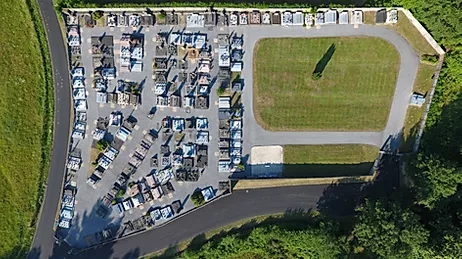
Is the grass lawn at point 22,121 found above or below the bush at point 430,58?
below

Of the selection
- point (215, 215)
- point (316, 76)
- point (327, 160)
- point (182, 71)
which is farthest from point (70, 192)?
point (316, 76)

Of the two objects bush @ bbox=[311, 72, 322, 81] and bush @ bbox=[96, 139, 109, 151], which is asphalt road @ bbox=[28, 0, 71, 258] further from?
bush @ bbox=[311, 72, 322, 81]

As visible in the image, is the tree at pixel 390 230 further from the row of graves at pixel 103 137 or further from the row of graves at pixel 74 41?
the row of graves at pixel 74 41

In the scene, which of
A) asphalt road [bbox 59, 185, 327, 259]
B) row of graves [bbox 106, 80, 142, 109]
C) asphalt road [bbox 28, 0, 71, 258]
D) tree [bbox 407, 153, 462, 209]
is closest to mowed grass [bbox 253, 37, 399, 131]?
tree [bbox 407, 153, 462, 209]

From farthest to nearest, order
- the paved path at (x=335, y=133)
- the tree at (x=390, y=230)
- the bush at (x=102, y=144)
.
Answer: the bush at (x=102, y=144) < the paved path at (x=335, y=133) < the tree at (x=390, y=230)

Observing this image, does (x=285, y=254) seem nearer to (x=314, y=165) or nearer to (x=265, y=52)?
(x=314, y=165)

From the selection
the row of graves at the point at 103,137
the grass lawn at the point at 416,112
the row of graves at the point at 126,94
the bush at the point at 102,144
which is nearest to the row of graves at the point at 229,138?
the row of graves at the point at 126,94
